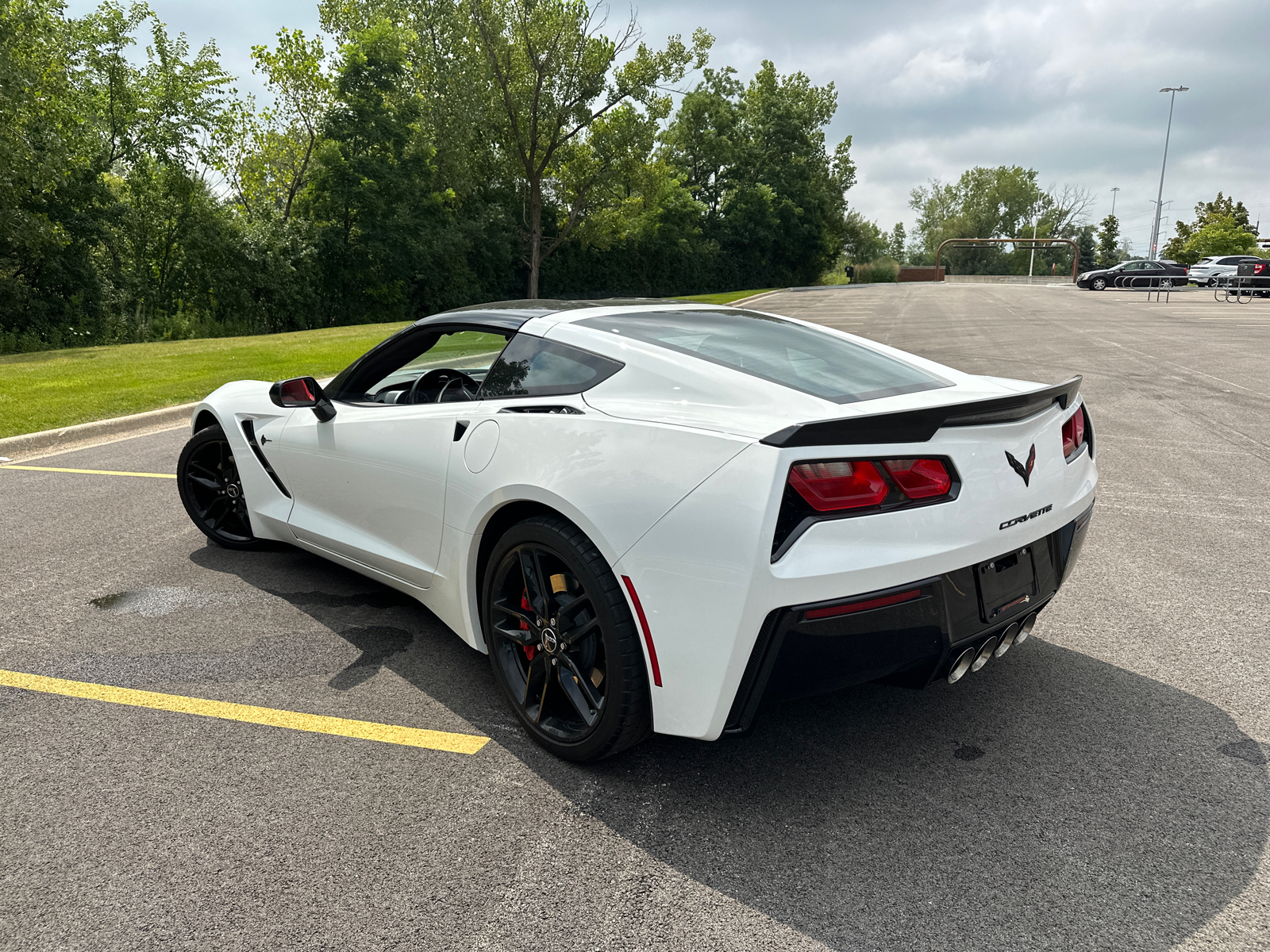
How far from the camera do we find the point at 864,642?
2320 mm

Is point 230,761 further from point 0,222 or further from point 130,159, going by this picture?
point 130,159

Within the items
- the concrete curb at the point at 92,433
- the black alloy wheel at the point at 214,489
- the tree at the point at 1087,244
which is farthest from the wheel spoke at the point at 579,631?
the tree at the point at 1087,244

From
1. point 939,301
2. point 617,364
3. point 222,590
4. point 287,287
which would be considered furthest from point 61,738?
point 939,301

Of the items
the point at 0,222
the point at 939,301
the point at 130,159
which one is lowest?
the point at 939,301

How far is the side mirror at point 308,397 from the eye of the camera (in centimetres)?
394

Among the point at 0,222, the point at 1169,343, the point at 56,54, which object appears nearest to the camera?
the point at 1169,343

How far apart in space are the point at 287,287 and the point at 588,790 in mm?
29101

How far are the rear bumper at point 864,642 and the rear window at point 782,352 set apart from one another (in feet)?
2.05

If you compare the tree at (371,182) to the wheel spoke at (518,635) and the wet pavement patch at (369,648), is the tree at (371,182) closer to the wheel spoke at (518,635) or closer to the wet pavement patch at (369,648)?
the wet pavement patch at (369,648)

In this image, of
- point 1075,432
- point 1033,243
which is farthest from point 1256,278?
point 1033,243

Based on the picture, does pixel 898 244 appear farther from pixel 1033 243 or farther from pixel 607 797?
Result: pixel 607 797

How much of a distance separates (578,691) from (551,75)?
3645cm

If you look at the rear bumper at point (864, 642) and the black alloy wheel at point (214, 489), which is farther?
the black alloy wheel at point (214, 489)

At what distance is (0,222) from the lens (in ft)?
64.0
